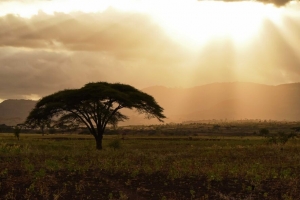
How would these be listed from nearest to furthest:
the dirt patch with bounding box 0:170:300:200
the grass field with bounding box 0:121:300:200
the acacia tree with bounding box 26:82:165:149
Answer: the dirt patch with bounding box 0:170:300:200 < the grass field with bounding box 0:121:300:200 < the acacia tree with bounding box 26:82:165:149

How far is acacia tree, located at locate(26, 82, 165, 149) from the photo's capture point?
45781 mm

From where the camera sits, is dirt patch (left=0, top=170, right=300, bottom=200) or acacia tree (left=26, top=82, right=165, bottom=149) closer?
dirt patch (left=0, top=170, right=300, bottom=200)

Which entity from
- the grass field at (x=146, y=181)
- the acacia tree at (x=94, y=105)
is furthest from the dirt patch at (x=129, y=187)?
the acacia tree at (x=94, y=105)

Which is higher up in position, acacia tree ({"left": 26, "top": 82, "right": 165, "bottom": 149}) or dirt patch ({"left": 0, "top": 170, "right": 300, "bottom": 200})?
acacia tree ({"left": 26, "top": 82, "right": 165, "bottom": 149})

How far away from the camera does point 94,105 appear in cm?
4638

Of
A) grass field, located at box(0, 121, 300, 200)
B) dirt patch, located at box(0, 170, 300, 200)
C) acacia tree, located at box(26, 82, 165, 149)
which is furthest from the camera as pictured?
acacia tree, located at box(26, 82, 165, 149)

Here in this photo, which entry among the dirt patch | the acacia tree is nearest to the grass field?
A: the dirt patch

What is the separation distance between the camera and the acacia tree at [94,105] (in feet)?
150

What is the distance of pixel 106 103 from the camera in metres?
46.5

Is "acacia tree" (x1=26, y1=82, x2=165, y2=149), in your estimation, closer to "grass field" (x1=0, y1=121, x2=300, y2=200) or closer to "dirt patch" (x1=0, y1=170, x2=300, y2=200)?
"grass field" (x1=0, y1=121, x2=300, y2=200)

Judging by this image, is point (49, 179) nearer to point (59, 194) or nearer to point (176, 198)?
point (59, 194)

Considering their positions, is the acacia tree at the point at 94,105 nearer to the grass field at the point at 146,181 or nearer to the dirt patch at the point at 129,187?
the grass field at the point at 146,181

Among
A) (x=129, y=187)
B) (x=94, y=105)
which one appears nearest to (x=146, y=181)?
(x=129, y=187)

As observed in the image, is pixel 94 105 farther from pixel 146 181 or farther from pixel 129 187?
pixel 129 187
